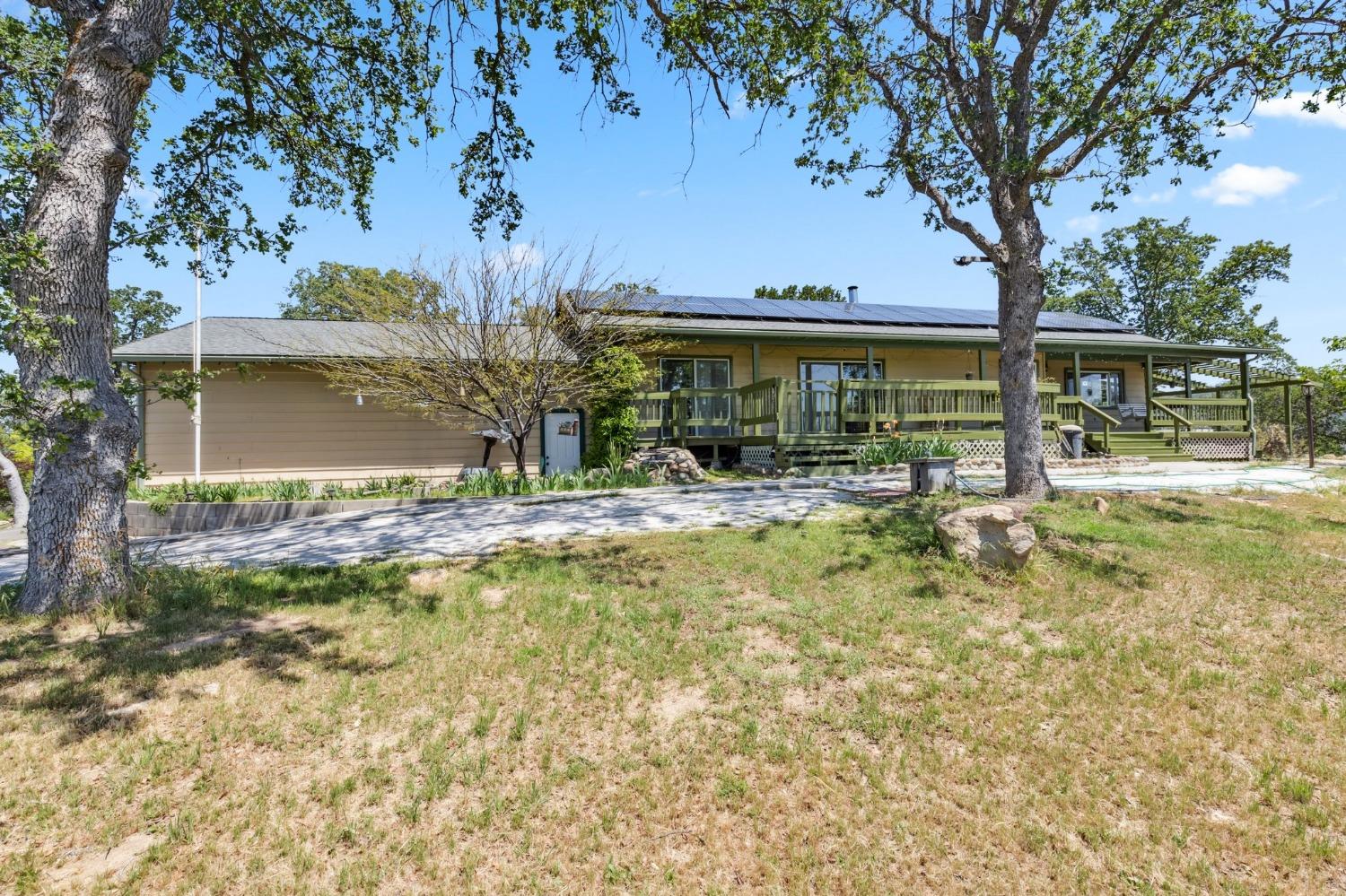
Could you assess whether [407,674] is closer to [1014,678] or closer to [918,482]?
A: [1014,678]

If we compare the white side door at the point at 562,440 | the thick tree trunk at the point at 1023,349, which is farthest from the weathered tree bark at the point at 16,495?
the thick tree trunk at the point at 1023,349

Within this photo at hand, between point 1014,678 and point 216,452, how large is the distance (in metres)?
15.0

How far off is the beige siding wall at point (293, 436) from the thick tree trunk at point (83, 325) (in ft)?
29.7

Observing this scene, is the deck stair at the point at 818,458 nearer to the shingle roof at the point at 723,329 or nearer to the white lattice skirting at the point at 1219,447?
the shingle roof at the point at 723,329

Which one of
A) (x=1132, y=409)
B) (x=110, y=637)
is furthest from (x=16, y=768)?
(x=1132, y=409)

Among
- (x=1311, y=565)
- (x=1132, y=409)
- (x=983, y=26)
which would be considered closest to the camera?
(x=1311, y=565)

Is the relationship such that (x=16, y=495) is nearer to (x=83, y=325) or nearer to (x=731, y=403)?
(x=83, y=325)

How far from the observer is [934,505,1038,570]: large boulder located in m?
4.98

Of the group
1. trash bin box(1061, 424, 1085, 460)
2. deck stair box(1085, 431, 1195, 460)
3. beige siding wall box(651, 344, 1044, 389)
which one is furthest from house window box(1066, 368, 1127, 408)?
trash bin box(1061, 424, 1085, 460)

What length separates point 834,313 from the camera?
18.0 metres

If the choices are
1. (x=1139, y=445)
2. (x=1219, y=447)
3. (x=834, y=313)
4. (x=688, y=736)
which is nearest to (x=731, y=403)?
(x=834, y=313)

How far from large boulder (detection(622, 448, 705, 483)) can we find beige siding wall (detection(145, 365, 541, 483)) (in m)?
3.14

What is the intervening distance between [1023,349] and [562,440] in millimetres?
9983

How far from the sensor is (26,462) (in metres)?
16.6
